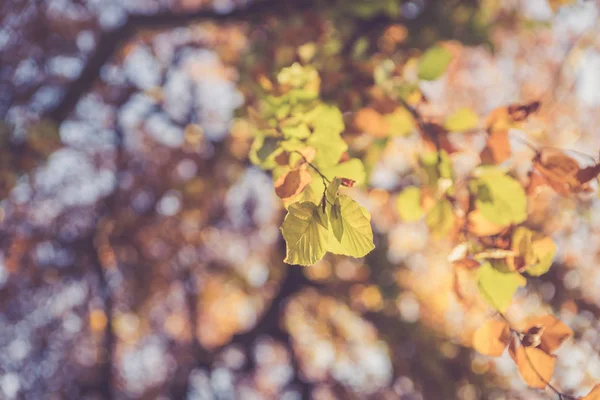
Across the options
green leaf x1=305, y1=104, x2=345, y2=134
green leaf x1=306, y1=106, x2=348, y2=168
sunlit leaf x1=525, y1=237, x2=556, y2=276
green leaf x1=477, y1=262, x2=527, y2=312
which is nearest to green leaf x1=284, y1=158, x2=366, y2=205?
green leaf x1=306, y1=106, x2=348, y2=168

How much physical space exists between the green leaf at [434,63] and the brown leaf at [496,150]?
1.09ft

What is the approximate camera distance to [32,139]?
11.3 feet

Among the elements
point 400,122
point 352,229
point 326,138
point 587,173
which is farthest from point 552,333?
point 400,122

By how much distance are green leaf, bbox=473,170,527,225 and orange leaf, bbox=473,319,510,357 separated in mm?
358

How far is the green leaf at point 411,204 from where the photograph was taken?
1.72 metres

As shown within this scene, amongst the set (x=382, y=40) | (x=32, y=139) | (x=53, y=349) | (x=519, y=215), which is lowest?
(x=53, y=349)

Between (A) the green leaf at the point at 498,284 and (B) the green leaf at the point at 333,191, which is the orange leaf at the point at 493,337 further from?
(B) the green leaf at the point at 333,191

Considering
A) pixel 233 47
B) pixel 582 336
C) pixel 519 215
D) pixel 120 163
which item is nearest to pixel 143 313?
pixel 120 163

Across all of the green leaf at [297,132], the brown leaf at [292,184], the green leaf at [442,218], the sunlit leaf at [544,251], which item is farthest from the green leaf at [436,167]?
the brown leaf at [292,184]

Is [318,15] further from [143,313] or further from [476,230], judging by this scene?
[143,313]

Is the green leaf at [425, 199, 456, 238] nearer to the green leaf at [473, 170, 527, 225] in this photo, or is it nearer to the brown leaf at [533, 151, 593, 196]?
the green leaf at [473, 170, 527, 225]

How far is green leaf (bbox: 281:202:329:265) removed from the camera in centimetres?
79

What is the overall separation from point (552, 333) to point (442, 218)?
0.55m

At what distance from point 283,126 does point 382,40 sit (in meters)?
2.75
